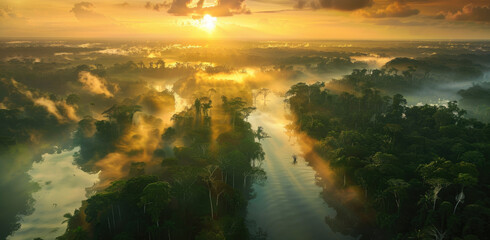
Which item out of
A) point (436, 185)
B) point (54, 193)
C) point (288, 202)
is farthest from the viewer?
point (54, 193)

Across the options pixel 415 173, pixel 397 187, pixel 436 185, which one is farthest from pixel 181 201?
pixel 415 173

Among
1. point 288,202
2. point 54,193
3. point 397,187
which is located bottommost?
point 288,202

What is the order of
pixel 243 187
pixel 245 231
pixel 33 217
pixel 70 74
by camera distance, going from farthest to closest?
pixel 70 74, pixel 243 187, pixel 33 217, pixel 245 231

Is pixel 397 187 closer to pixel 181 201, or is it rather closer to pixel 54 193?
pixel 181 201

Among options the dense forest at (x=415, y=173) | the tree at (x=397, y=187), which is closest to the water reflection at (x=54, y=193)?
the dense forest at (x=415, y=173)

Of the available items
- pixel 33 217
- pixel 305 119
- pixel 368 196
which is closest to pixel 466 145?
pixel 368 196

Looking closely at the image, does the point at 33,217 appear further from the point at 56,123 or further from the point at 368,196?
the point at 368,196

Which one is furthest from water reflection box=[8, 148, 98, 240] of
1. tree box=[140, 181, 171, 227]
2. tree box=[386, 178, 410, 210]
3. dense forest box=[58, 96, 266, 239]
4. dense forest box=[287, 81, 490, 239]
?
tree box=[386, 178, 410, 210]

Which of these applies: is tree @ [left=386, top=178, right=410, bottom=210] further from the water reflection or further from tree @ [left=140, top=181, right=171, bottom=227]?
the water reflection
